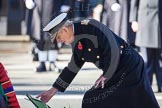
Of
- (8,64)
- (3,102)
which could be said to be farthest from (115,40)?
(8,64)

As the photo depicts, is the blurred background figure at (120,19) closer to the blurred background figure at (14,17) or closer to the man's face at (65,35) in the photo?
the blurred background figure at (14,17)

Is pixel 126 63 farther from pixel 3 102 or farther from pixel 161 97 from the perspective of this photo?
pixel 161 97

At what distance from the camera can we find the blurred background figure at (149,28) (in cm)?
809

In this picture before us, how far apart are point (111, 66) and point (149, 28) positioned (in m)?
3.44

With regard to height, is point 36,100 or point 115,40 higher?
point 115,40

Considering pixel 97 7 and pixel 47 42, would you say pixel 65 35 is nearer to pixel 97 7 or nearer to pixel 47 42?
pixel 47 42

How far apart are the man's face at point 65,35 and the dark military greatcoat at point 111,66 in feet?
0.18

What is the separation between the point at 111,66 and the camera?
189 inches

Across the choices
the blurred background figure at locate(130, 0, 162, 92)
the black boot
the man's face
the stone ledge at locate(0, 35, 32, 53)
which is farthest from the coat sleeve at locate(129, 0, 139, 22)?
the stone ledge at locate(0, 35, 32, 53)

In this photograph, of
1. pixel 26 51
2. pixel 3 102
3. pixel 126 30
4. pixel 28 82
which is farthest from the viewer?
pixel 26 51

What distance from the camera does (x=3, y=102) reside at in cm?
472

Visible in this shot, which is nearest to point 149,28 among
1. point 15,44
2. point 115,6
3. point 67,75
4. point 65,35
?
point 115,6

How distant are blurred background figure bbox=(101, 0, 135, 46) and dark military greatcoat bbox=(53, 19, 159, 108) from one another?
4890 mm

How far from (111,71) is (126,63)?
17 cm
